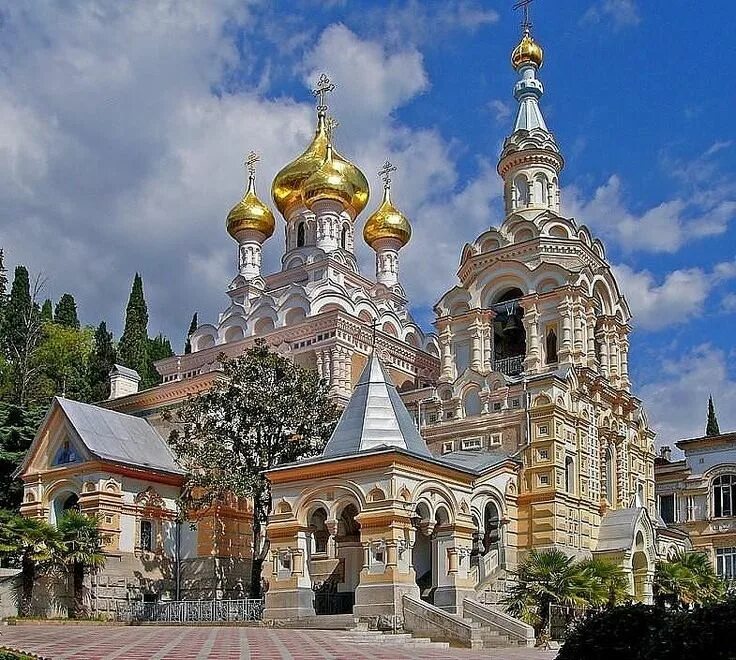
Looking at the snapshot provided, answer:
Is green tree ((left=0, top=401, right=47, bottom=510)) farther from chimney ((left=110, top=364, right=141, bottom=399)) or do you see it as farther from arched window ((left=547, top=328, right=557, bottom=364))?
arched window ((left=547, top=328, right=557, bottom=364))

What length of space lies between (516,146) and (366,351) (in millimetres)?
9274

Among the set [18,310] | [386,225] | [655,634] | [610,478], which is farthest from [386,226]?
[655,634]

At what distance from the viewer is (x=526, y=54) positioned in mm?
37094

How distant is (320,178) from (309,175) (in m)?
1.52

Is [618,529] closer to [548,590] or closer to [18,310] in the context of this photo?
[548,590]

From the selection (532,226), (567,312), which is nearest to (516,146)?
(532,226)

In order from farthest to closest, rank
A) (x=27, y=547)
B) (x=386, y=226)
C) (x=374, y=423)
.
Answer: (x=386, y=226) → (x=27, y=547) → (x=374, y=423)

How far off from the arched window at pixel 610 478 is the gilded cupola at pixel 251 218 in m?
18.9

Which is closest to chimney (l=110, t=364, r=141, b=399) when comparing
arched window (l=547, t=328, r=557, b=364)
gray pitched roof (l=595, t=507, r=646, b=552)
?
arched window (l=547, t=328, r=557, b=364)

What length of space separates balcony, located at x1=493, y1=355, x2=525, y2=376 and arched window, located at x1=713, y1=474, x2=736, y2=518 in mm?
11284

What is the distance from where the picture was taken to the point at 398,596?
1930 cm

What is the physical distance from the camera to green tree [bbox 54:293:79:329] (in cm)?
5391

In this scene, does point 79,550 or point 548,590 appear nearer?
point 548,590

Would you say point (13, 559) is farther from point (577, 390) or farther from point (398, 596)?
point (577, 390)
